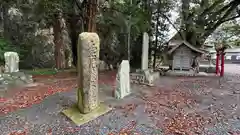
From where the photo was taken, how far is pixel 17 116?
17.1ft

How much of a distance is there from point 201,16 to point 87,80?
1027 centimetres

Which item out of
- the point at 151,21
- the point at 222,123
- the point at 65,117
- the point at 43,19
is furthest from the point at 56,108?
the point at 151,21

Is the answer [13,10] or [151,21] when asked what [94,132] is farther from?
[13,10]

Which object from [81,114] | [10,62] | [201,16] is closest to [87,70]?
[81,114]

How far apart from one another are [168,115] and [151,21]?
9.06m

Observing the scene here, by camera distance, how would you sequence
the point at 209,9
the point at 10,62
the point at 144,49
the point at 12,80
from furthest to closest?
the point at 209,9, the point at 10,62, the point at 144,49, the point at 12,80

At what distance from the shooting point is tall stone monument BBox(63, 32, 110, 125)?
15.8 ft

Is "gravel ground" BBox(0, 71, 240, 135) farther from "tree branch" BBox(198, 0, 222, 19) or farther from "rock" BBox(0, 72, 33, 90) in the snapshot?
"tree branch" BBox(198, 0, 222, 19)

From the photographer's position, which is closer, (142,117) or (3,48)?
(142,117)

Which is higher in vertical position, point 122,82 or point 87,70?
point 87,70

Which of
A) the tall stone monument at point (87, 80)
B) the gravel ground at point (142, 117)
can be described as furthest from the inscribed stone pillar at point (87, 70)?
the gravel ground at point (142, 117)

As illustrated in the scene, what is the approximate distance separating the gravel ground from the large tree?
273 inches

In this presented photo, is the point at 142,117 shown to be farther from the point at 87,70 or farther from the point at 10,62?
the point at 10,62

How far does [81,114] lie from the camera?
16.2 ft
